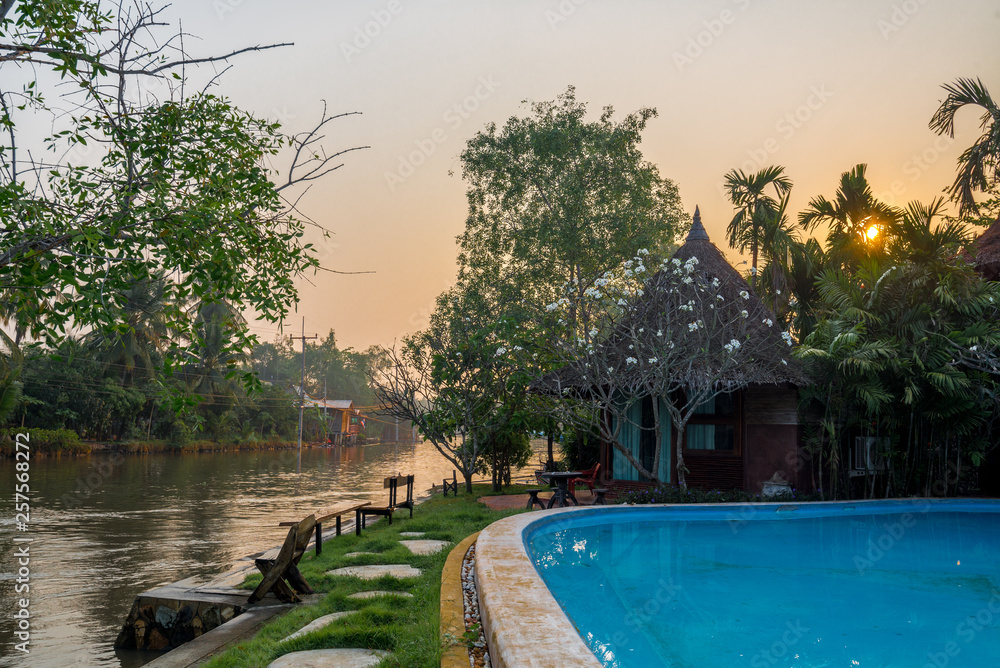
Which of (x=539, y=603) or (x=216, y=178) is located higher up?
(x=216, y=178)

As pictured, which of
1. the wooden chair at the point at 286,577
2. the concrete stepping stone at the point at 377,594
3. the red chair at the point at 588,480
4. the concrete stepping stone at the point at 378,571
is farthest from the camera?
the red chair at the point at 588,480

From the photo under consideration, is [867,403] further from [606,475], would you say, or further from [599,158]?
[599,158]

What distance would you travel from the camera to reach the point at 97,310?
4188 millimetres

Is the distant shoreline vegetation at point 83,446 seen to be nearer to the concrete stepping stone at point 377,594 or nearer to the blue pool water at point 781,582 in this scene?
the blue pool water at point 781,582

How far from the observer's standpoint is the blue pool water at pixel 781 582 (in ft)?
18.1

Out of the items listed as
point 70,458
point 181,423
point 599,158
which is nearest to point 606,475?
point 599,158

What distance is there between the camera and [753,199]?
2089cm

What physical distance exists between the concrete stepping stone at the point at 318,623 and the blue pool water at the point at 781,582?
1.93 metres

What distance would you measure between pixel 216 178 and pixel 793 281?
1574cm

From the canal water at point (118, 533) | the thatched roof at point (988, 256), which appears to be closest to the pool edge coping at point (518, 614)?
the canal water at point (118, 533)

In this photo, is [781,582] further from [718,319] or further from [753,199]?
[753,199]

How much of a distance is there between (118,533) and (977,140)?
1993 centimetres

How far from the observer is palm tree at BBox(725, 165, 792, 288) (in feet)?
67.1

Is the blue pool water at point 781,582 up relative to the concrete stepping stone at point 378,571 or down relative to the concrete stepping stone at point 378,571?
down
